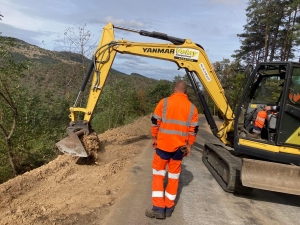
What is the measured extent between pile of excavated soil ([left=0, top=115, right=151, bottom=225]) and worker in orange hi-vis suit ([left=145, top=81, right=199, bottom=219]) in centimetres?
85

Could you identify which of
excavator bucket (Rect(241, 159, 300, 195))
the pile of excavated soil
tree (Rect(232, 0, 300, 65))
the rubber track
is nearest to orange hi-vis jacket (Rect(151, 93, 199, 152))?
the pile of excavated soil

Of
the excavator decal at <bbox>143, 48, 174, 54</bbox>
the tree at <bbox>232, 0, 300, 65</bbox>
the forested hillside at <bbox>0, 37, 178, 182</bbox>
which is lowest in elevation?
the forested hillside at <bbox>0, 37, 178, 182</bbox>

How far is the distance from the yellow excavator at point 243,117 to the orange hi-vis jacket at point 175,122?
163 centimetres

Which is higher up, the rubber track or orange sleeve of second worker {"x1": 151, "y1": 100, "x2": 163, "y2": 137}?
orange sleeve of second worker {"x1": 151, "y1": 100, "x2": 163, "y2": 137}

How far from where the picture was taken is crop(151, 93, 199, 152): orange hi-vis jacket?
13.9 ft

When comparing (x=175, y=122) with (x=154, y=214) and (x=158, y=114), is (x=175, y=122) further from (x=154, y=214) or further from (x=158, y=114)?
(x=154, y=214)

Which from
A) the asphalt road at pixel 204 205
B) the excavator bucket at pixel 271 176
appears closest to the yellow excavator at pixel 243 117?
the excavator bucket at pixel 271 176

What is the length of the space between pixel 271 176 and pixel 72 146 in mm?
3995

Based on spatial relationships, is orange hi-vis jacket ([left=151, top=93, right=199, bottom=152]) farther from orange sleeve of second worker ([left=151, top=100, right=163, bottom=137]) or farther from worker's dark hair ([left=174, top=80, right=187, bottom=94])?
worker's dark hair ([left=174, top=80, right=187, bottom=94])

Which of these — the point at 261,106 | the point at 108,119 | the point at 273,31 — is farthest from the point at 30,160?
the point at 273,31

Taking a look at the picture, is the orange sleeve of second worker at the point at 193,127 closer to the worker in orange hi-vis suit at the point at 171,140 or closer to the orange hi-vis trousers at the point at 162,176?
the worker in orange hi-vis suit at the point at 171,140

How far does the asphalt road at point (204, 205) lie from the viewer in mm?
4379

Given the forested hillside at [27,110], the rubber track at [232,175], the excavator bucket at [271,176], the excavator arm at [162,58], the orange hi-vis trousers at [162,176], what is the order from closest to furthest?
1. the orange hi-vis trousers at [162,176]
2. the excavator bucket at [271,176]
3. the rubber track at [232,175]
4. the excavator arm at [162,58]
5. the forested hillside at [27,110]

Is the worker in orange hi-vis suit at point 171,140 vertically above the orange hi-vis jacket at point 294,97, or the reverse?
the orange hi-vis jacket at point 294,97
